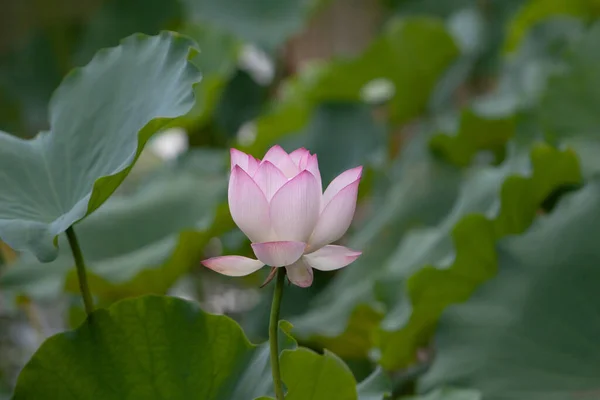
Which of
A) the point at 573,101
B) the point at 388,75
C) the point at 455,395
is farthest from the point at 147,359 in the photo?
the point at 388,75

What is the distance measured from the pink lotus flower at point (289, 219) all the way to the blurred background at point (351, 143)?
1.33 ft

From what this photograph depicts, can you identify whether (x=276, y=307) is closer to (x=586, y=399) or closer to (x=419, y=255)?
(x=586, y=399)

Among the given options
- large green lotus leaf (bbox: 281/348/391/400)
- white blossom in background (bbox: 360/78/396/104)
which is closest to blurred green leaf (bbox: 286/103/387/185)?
white blossom in background (bbox: 360/78/396/104)

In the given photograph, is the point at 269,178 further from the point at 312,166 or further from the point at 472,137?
the point at 472,137

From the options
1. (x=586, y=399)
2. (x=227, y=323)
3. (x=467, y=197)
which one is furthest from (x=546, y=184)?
(x=227, y=323)

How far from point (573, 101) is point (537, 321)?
19.2 inches

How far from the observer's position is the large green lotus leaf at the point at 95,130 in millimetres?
475

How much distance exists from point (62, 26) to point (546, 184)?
1.80 metres

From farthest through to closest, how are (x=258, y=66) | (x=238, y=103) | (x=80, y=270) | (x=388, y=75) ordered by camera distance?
(x=258, y=66) → (x=238, y=103) → (x=388, y=75) → (x=80, y=270)

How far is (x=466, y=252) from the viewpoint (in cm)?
79

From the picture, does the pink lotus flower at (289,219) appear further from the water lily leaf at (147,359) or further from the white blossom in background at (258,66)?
the white blossom in background at (258,66)

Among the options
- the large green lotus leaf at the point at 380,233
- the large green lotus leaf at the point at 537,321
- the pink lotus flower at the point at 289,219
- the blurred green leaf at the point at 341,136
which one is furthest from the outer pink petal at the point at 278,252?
the blurred green leaf at the point at 341,136

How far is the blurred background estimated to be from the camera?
0.91 m

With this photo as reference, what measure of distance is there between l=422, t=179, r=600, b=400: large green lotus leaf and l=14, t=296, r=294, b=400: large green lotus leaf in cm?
31
